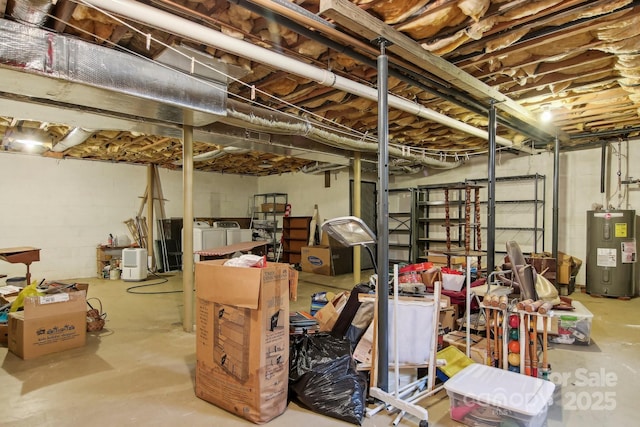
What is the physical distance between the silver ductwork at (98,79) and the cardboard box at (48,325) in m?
1.75

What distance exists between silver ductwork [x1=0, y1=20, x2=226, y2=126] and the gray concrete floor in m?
2.00

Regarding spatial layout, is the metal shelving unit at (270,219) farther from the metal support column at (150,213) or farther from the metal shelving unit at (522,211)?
the metal shelving unit at (522,211)

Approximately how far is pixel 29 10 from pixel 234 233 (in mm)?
5933

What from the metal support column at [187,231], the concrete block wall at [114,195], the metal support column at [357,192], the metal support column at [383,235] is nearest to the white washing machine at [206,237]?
the concrete block wall at [114,195]

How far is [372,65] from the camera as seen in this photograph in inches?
107

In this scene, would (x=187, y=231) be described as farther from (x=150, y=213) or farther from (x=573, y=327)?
(x=150, y=213)

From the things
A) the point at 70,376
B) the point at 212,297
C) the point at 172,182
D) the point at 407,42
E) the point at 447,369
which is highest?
the point at 407,42

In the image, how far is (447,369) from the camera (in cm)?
251

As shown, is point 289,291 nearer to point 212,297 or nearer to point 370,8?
point 212,297

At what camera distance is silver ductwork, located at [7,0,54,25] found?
201 centimetres

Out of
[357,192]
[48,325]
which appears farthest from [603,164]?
[48,325]

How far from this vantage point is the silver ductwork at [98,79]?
204 cm

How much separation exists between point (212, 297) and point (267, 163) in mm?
5789

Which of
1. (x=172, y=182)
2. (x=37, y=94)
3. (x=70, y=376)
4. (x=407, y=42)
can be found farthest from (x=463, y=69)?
(x=172, y=182)
